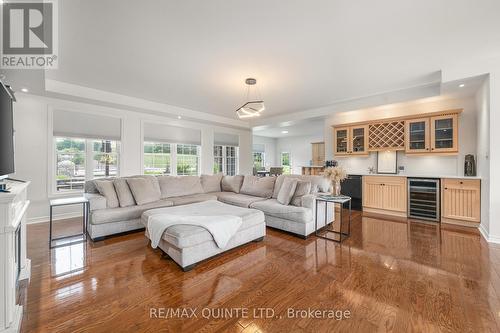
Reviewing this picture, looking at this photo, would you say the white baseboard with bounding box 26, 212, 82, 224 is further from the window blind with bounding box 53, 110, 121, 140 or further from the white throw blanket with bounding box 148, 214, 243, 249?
the white throw blanket with bounding box 148, 214, 243, 249

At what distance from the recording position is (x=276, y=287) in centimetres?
206

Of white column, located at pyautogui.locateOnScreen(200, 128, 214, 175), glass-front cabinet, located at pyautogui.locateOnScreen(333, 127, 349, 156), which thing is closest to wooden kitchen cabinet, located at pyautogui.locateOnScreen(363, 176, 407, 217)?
glass-front cabinet, located at pyautogui.locateOnScreen(333, 127, 349, 156)

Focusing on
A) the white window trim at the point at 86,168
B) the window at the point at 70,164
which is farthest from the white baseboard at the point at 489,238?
the window at the point at 70,164

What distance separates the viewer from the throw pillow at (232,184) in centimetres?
527

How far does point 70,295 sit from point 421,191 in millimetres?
5874

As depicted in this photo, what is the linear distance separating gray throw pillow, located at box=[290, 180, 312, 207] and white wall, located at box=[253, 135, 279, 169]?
25.3ft

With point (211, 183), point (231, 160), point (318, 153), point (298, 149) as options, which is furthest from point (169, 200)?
point (298, 149)

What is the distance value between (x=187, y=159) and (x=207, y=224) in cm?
454

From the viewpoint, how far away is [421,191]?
14.7 feet

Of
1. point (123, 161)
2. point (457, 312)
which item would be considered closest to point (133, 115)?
point (123, 161)

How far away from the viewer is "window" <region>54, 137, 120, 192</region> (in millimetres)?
4562

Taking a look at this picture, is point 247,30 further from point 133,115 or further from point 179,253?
point 133,115

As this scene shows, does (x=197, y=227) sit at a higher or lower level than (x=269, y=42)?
lower

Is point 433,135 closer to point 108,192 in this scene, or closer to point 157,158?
point 108,192
